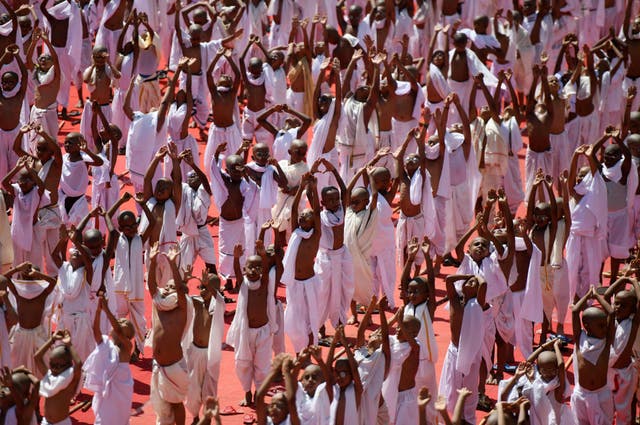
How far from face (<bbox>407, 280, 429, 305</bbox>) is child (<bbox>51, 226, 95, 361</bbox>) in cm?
295

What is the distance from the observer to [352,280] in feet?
45.6

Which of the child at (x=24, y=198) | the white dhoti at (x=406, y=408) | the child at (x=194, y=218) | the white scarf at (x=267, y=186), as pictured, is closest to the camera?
the white dhoti at (x=406, y=408)

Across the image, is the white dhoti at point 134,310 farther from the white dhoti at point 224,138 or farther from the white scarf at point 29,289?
the white dhoti at point 224,138

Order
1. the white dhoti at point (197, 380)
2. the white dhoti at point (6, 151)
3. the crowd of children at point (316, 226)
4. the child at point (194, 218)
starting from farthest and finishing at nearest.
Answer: the white dhoti at point (6, 151), the child at point (194, 218), the white dhoti at point (197, 380), the crowd of children at point (316, 226)

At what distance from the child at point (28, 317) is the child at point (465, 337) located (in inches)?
141

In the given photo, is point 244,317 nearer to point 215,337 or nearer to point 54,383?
point 215,337

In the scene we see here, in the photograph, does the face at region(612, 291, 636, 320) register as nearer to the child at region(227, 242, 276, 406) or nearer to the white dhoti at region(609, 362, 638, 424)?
the white dhoti at region(609, 362, 638, 424)

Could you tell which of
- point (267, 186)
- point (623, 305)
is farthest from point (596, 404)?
point (267, 186)

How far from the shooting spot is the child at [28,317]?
1245 cm

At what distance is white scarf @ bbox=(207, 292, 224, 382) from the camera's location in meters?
12.3

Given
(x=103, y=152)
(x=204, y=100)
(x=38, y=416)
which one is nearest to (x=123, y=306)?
(x=38, y=416)

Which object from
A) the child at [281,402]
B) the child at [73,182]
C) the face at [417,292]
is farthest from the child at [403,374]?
the child at [73,182]

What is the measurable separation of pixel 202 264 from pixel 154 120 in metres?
1.76

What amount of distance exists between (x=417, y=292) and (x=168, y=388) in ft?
7.58
